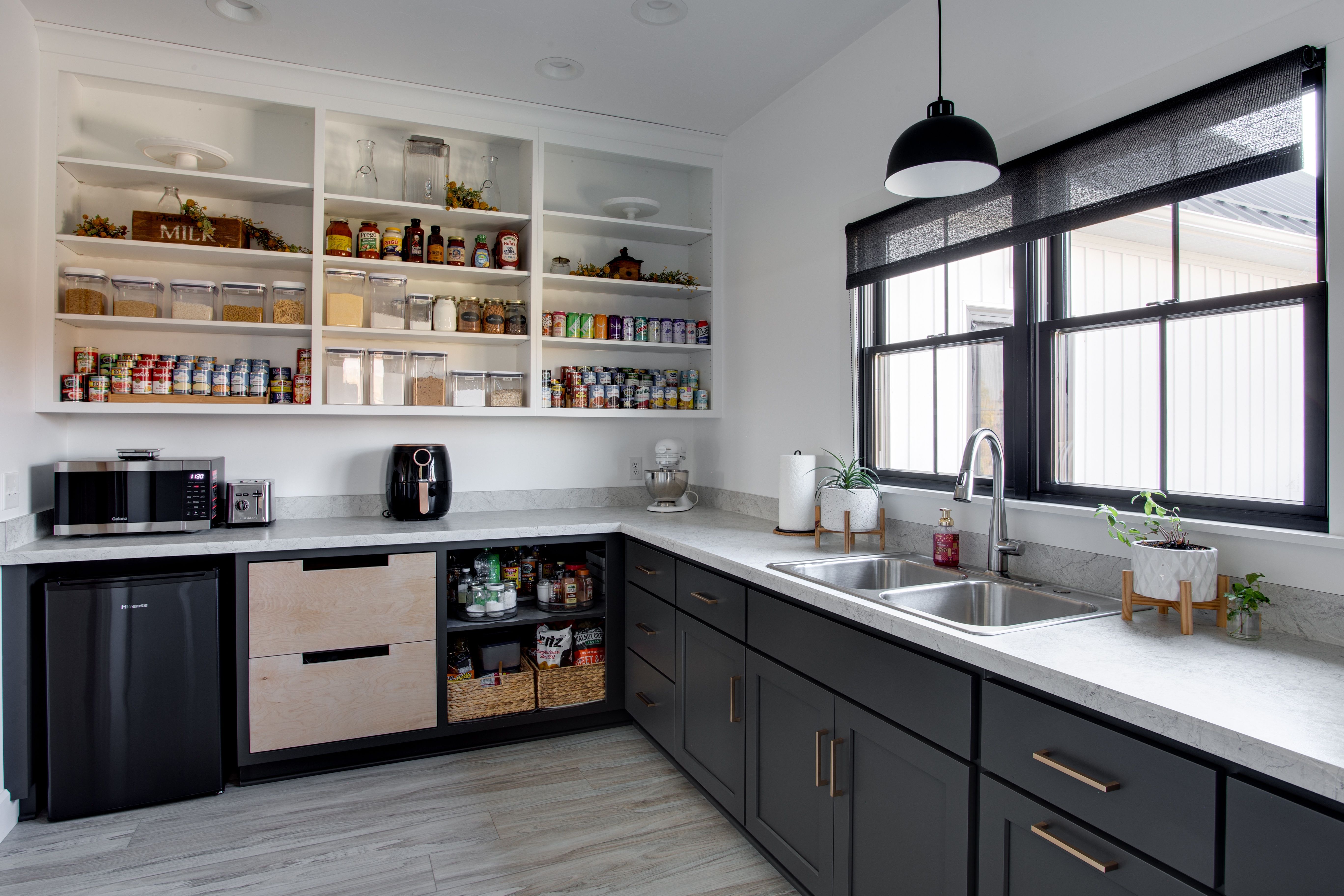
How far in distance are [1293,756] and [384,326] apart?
3.03m

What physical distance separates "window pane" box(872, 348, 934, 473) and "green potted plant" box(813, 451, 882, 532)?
125mm

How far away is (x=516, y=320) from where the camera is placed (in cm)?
330

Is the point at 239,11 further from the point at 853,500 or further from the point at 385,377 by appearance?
the point at 853,500

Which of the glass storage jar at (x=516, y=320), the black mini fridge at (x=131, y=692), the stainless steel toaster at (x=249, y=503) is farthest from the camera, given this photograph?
the glass storage jar at (x=516, y=320)

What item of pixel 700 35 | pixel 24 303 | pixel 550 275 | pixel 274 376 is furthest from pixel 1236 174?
pixel 24 303

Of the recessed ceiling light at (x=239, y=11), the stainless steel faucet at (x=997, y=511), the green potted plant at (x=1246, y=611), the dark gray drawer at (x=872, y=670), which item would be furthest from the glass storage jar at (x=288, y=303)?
the green potted plant at (x=1246, y=611)

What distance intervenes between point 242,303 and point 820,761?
265 cm

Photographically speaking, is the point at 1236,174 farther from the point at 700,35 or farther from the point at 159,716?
the point at 159,716

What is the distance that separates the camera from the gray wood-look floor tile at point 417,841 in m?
2.04

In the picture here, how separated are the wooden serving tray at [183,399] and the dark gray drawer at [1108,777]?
108 inches

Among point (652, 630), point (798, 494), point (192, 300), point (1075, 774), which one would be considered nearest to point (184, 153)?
point (192, 300)

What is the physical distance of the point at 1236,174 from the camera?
1.52 metres

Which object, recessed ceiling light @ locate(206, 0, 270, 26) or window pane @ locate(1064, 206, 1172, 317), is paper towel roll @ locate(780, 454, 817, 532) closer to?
window pane @ locate(1064, 206, 1172, 317)

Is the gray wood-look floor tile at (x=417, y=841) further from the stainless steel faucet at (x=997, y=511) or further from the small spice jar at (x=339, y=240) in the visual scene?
the small spice jar at (x=339, y=240)
